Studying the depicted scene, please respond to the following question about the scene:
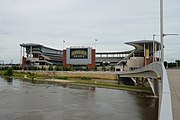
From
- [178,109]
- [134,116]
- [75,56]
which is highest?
[75,56]

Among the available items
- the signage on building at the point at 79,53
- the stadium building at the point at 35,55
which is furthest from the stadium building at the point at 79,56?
the stadium building at the point at 35,55

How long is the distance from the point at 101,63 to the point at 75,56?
36.1m

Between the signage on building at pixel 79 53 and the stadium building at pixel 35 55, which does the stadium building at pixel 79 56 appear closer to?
the signage on building at pixel 79 53

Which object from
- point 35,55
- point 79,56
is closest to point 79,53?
point 79,56

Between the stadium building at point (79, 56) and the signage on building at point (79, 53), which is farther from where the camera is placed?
the signage on building at point (79, 53)

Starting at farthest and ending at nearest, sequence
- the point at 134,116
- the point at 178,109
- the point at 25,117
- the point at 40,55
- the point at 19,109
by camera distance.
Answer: the point at 40,55 < the point at 19,109 < the point at 134,116 < the point at 25,117 < the point at 178,109

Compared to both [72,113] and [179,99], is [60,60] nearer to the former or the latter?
[72,113]

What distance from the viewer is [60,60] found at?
18700 centimetres

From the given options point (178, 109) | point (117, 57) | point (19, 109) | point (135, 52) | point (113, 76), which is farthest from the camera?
point (117, 57)

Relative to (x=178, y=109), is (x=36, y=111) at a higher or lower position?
lower

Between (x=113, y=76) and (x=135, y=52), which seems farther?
(x=135, y=52)

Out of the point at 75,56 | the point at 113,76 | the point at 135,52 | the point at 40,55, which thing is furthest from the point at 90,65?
the point at 113,76

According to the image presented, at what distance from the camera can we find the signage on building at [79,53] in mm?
137875

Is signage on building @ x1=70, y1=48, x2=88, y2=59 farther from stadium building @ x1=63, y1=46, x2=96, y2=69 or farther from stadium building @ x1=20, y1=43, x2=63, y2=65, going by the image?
stadium building @ x1=20, y1=43, x2=63, y2=65
